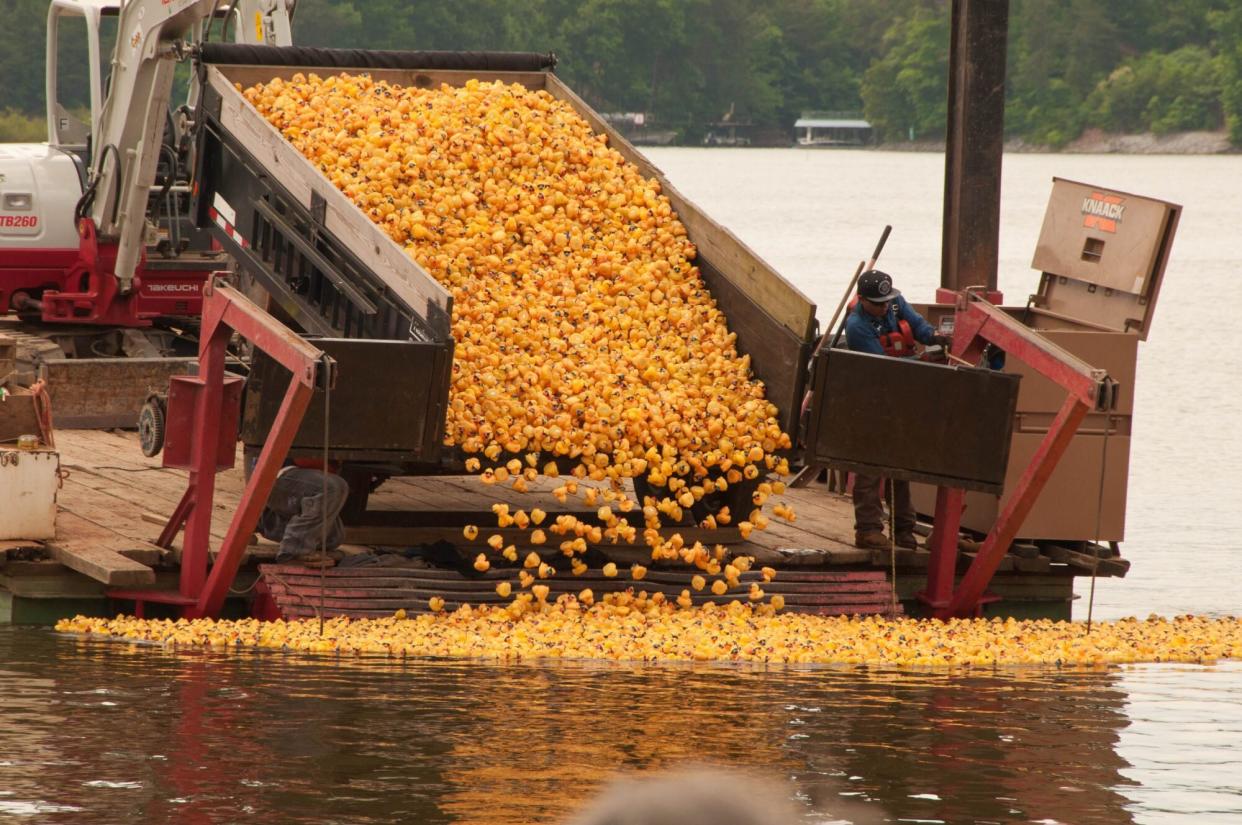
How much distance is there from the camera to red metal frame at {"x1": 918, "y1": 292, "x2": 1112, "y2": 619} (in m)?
11.0

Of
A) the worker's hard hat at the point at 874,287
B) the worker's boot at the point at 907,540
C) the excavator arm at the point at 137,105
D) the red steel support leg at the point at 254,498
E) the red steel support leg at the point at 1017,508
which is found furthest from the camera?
the excavator arm at the point at 137,105

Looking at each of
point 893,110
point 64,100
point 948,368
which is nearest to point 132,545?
point 948,368

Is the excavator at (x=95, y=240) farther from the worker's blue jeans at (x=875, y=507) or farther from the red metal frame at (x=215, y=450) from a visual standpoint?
the worker's blue jeans at (x=875, y=507)

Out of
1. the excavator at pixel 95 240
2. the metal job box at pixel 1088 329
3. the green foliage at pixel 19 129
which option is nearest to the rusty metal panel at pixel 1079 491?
the metal job box at pixel 1088 329

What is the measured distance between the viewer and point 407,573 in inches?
449

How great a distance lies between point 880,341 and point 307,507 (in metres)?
3.27

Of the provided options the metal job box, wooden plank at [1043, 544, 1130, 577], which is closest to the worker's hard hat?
the metal job box

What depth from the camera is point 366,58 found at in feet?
43.3

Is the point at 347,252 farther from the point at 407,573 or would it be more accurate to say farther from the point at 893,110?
the point at 893,110

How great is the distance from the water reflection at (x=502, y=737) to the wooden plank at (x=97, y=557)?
0.37m

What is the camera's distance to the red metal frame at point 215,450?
1043 centimetres

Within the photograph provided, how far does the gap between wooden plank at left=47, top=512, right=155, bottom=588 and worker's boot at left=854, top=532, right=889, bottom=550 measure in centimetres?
397

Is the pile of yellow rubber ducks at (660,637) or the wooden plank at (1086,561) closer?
the pile of yellow rubber ducks at (660,637)

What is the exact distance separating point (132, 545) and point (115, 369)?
4628 mm
